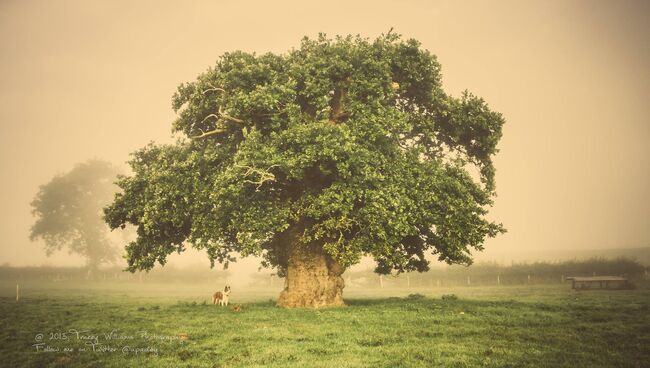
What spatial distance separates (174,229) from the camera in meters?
32.2

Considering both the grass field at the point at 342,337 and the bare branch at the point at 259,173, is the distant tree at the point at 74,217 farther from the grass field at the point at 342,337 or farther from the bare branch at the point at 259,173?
the bare branch at the point at 259,173

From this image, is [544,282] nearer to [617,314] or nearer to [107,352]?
[617,314]

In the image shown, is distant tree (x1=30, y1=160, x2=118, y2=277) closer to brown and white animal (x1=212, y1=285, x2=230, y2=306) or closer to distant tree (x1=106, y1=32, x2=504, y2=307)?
brown and white animal (x1=212, y1=285, x2=230, y2=306)

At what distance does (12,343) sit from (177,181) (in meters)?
13.1

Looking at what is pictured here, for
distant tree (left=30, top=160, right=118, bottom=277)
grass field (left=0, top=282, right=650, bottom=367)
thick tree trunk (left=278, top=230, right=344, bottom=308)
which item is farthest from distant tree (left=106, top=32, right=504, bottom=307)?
A: distant tree (left=30, top=160, right=118, bottom=277)

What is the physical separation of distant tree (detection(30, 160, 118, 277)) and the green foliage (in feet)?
273

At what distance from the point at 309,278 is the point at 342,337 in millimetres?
11817

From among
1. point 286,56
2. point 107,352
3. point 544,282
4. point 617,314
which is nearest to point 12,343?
point 107,352

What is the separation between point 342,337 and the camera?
1938 cm

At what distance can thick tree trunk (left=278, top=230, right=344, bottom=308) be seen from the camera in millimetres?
30594

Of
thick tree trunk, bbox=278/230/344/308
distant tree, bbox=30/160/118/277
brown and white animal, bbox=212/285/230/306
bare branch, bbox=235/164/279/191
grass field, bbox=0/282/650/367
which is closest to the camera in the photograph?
grass field, bbox=0/282/650/367

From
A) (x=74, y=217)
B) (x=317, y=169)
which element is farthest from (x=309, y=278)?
(x=74, y=217)

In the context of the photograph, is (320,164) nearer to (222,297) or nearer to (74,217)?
(222,297)

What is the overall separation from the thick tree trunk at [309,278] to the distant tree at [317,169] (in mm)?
77
